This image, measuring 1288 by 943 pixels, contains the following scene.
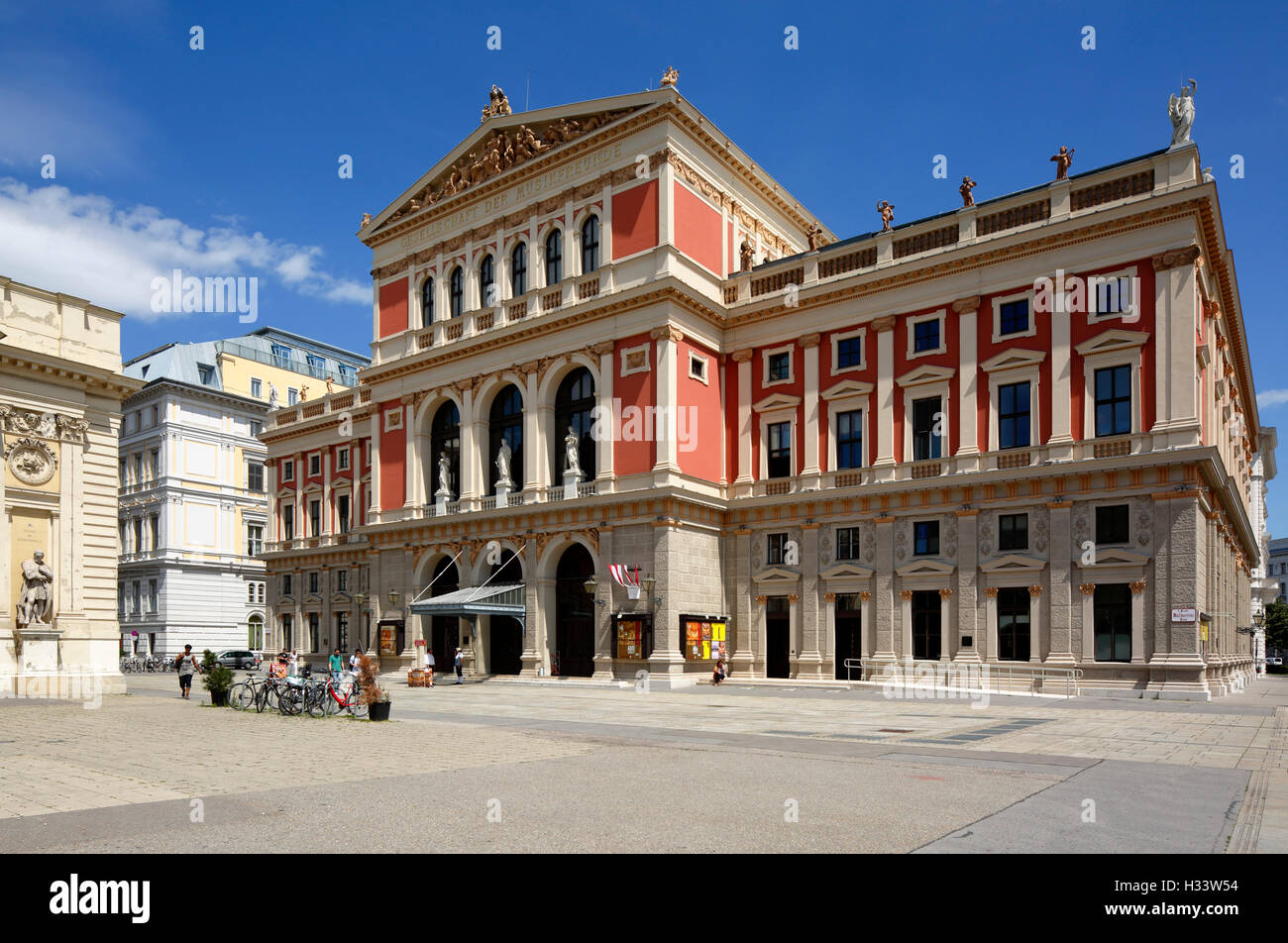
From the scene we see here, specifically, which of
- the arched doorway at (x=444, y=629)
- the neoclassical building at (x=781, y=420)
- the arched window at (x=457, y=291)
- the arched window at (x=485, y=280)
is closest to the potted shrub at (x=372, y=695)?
the neoclassical building at (x=781, y=420)

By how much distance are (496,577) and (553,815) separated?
35.4 meters

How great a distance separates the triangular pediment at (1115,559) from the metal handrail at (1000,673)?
3.62 meters

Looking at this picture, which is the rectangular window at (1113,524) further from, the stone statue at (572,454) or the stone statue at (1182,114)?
the stone statue at (572,454)

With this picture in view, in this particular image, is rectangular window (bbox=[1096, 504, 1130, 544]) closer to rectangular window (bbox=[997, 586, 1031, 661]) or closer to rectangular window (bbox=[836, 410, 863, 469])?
rectangular window (bbox=[997, 586, 1031, 661])

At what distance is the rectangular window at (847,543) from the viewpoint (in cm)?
3903

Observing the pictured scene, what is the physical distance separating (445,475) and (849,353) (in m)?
20.7

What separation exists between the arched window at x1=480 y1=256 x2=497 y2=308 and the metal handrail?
24.7 m

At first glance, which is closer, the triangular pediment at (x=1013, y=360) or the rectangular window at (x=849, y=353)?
the triangular pediment at (x=1013, y=360)

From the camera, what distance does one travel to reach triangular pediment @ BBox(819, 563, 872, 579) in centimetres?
3828

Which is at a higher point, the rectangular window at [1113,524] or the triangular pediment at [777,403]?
the triangular pediment at [777,403]

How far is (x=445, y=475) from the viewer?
4844 centimetres

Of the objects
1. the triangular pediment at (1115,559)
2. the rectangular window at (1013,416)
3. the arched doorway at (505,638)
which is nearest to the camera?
the triangular pediment at (1115,559)
